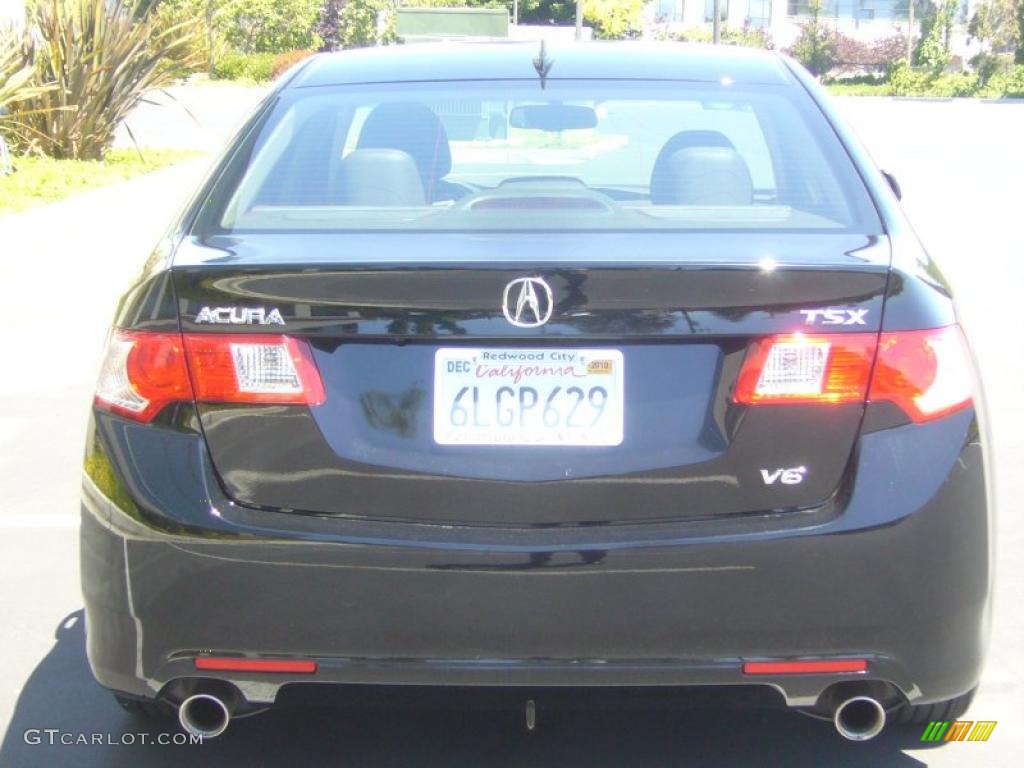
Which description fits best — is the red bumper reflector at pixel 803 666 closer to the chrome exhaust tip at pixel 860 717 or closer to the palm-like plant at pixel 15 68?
the chrome exhaust tip at pixel 860 717

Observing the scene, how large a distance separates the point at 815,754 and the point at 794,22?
9375 cm

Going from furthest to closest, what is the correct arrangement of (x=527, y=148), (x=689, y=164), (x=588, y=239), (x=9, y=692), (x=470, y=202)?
(x=527, y=148), (x=9, y=692), (x=689, y=164), (x=470, y=202), (x=588, y=239)

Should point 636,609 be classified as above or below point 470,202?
below

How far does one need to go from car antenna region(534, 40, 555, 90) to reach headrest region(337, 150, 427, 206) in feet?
1.41

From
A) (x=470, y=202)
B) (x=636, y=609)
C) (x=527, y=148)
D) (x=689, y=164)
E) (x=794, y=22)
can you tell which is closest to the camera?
(x=636, y=609)

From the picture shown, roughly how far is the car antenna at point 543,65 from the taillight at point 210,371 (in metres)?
1.33

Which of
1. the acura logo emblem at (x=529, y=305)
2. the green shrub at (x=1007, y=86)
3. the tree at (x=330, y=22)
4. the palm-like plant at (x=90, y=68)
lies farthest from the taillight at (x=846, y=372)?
the tree at (x=330, y=22)

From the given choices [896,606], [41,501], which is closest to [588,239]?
[896,606]

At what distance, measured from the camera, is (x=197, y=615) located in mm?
2812

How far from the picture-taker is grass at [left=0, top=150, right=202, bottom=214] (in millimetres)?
15391

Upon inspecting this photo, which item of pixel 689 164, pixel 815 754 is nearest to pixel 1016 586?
pixel 815 754

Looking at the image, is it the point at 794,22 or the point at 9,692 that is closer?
the point at 9,692

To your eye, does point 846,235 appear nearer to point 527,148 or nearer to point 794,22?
point 527,148

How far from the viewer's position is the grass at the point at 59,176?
15.4 metres
